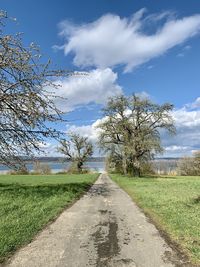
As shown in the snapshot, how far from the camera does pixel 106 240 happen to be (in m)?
8.87

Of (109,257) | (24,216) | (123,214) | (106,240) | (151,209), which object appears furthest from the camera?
(151,209)

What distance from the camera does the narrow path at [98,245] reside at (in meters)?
6.98

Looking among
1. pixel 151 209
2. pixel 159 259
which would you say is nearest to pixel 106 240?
pixel 159 259

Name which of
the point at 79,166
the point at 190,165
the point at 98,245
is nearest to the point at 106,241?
the point at 98,245

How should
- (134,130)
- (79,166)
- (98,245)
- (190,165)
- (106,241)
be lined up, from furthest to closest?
1. (79,166)
2. (190,165)
3. (134,130)
4. (106,241)
5. (98,245)

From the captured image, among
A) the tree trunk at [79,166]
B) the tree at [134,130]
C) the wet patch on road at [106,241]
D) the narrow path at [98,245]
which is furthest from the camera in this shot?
the tree trunk at [79,166]

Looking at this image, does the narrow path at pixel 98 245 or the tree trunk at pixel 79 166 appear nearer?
the narrow path at pixel 98 245

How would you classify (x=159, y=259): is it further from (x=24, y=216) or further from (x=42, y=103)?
(x=42, y=103)

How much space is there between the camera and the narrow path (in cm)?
698

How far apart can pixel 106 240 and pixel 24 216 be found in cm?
457

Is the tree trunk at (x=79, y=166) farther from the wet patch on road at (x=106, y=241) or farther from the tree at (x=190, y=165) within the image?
the wet patch on road at (x=106, y=241)

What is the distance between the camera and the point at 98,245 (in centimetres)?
836

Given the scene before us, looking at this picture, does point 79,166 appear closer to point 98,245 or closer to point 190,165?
point 190,165

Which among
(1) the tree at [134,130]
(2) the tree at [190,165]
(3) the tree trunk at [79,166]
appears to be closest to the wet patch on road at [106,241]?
(1) the tree at [134,130]
